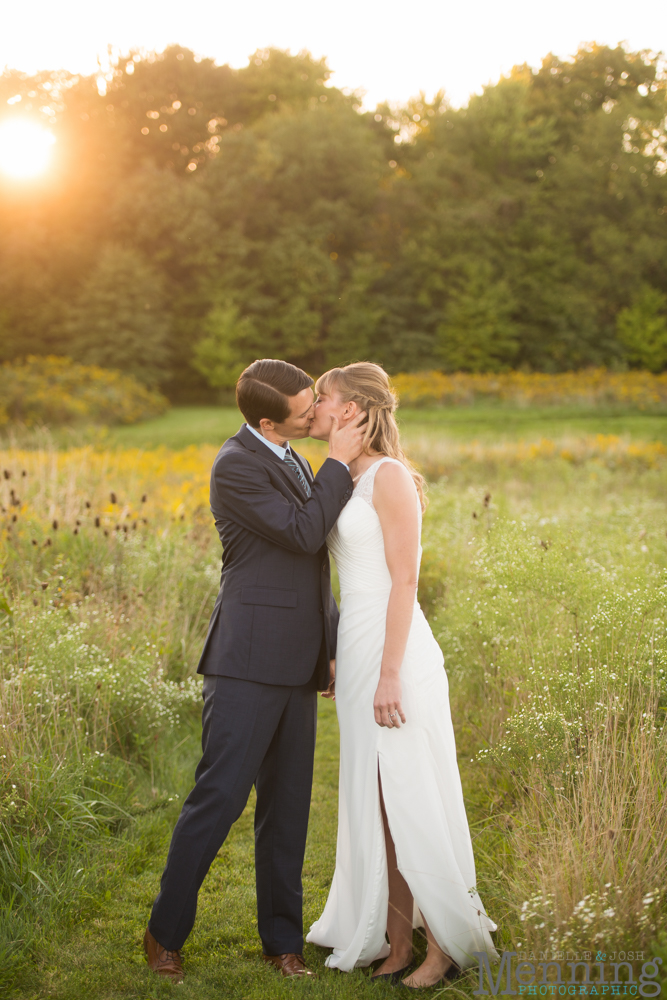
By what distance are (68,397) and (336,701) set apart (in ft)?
60.1

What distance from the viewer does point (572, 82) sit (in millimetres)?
39594

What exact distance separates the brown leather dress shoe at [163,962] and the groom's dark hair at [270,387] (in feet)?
7.03

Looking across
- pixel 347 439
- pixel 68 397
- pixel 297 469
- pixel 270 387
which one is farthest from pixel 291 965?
pixel 68 397

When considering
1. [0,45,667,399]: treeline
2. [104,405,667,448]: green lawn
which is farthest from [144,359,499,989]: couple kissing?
[0,45,667,399]: treeline

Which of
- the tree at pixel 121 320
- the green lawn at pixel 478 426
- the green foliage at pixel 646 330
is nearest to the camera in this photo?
the green lawn at pixel 478 426

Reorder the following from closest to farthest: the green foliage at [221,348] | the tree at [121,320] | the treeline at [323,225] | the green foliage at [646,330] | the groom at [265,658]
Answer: the groom at [265,658] → the tree at [121,320] → the green foliage at [221,348] → the treeline at [323,225] → the green foliage at [646,330]

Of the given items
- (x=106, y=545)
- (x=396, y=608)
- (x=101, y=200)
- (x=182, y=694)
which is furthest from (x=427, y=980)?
(x=101, y=200)

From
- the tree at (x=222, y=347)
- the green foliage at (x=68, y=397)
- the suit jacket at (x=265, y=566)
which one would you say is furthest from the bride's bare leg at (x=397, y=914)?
the tree at (x=222, y=347)

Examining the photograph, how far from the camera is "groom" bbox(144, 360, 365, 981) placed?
2.77 m

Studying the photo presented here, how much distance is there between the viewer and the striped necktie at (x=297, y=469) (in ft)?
9.98

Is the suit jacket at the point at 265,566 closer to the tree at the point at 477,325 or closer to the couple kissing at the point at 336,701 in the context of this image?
the couple kissing at the point at 336,701

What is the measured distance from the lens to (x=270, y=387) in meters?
2.87

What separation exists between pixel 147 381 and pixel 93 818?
27.9 m

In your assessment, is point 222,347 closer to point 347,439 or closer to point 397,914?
point 347,439
